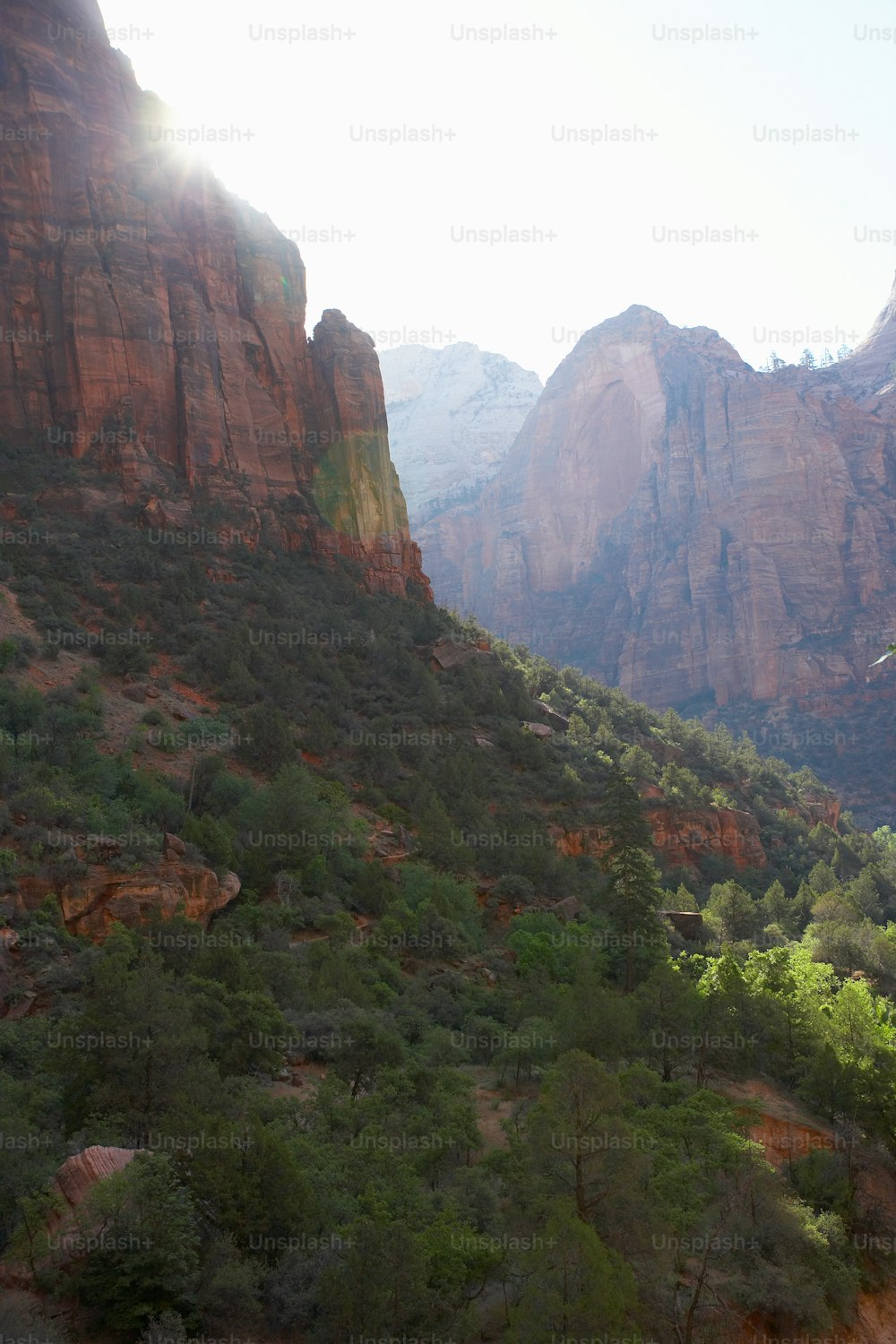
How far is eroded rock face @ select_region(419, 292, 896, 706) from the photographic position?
395 ft

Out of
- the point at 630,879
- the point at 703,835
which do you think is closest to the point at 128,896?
the point at 630,879

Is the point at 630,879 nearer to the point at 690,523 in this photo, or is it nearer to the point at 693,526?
the point at 693,526

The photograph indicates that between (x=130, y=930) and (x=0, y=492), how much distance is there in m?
33.0

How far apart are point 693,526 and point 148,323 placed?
94.3 metres

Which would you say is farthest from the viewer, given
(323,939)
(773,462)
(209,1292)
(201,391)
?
(773,462)

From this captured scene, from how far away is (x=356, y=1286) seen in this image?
1084cm

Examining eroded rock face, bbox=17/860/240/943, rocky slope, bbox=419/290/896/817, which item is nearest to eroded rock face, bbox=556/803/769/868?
eroded rock face, bbox=17/860/240/943

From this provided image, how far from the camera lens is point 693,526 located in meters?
136

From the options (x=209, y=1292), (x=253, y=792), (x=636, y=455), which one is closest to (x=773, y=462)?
(x=636, y=455)

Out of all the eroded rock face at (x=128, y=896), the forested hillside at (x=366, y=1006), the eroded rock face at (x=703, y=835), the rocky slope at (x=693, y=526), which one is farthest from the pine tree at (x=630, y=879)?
the rocky slope at (x=693, y=526)

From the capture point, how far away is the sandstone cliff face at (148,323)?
54.3m

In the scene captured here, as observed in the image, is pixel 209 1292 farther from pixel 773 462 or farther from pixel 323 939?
pixel 773 462

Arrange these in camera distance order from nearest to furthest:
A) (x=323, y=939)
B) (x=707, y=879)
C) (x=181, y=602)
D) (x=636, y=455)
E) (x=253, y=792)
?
1. (x=323, y=939)
2. (x=253, y=792)
3. (x=181, y=602)
4. (x=707, y=879)
5. (x=636, y=455)

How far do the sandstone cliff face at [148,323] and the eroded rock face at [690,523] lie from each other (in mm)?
68565
